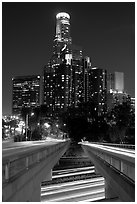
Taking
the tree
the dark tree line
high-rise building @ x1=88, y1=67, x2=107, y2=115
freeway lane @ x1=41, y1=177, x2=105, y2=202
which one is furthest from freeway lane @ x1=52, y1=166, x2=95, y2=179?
high-rise building @ x1=88, y1=67, x2=107, y2=115

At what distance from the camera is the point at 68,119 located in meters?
102

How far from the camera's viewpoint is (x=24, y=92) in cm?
14638

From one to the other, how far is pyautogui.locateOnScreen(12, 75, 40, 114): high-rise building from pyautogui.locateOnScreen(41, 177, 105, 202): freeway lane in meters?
99.3

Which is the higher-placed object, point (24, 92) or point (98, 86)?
point (98, 86)

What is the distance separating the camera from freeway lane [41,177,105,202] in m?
25.2

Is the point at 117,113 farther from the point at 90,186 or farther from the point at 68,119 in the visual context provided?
the point at 90,186

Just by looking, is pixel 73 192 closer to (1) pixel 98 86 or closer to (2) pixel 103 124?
(2) pixel 103 124

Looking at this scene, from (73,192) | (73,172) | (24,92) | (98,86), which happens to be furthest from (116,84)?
(73,192)

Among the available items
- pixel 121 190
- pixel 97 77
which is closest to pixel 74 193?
pixel 121 190

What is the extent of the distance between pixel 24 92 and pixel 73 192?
121814 mm

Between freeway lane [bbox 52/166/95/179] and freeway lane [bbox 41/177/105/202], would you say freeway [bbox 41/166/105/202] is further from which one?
freeway lane [bbox 52/166/95/179]

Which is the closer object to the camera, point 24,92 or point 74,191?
point 74,191

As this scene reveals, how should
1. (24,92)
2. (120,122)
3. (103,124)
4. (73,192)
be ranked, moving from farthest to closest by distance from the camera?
(24,92), (103,124), (120,122), (73,192)

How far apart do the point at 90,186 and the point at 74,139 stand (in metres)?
70.2
